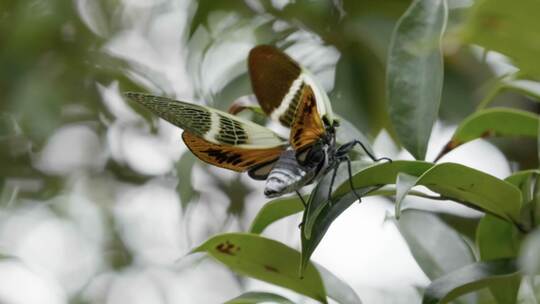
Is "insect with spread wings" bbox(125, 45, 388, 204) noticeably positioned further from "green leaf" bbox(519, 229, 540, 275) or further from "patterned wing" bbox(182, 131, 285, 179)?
"green leaf" bbox(519, 229, 540, 275)

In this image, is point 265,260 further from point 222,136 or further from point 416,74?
point 416,74

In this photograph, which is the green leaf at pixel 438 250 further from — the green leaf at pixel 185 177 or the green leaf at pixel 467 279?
the green leaf at pixel 185 177

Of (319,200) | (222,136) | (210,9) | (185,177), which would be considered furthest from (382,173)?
(210,9)

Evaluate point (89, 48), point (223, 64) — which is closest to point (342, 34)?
point (223, 64)

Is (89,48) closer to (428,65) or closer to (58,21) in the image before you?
(58,21)

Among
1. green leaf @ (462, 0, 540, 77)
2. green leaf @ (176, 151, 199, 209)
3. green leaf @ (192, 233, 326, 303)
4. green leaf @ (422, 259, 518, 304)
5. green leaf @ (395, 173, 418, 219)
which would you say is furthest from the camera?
green leaf @ (176, 151, 199, 209)

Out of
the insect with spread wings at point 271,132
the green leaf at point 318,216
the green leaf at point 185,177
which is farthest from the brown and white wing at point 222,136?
the green leaf at point 185,177

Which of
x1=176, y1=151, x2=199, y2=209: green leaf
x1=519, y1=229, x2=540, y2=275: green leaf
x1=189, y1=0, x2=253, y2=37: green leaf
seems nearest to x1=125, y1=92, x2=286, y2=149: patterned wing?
x1=519, y1=229, x2=540, y2=275: green leaf
